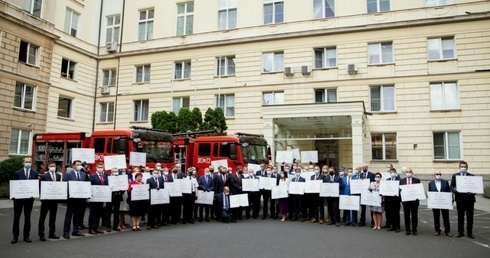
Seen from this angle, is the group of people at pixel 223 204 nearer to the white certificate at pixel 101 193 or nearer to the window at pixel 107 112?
the white certificate at pixel 101 193

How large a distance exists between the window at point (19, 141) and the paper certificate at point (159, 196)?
1812 cm

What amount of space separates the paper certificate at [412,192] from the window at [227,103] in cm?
1844

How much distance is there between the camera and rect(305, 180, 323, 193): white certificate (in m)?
13.8

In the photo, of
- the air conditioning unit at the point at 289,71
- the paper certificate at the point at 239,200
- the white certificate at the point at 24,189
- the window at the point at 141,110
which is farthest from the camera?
the window at the point at 141,110

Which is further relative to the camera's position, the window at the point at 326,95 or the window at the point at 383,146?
the window at the point at 326,95

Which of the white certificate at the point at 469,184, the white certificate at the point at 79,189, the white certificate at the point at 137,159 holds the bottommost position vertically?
the white certificate at the point at 79,189

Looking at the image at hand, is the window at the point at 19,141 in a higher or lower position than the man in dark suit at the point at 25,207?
higher

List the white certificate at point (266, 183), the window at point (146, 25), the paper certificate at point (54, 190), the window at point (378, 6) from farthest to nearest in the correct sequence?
the window at point (146, 25) < the window at point (378, 6) < the white certificate at point (266, 183) < the paper certificate at point (54, 190)

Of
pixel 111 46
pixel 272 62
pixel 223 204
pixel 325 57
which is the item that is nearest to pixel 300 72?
pixel 325 57

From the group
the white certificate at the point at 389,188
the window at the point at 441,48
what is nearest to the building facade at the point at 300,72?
the window at the point at 441,48

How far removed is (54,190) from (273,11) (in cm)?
2289

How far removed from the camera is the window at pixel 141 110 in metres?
31.6

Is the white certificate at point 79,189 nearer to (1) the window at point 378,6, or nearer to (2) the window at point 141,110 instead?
(2) the window at point 141,110

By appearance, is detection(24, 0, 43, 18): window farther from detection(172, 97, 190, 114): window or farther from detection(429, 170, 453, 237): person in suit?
detection(429, 170, 453, 237): person in suit
